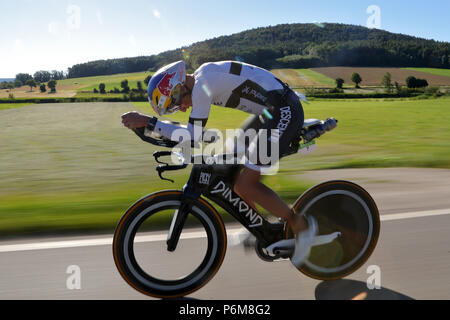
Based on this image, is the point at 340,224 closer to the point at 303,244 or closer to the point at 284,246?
the point at 303,244

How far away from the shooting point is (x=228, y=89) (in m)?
2.87

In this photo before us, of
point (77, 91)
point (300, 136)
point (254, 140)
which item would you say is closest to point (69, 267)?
point (254, 140)

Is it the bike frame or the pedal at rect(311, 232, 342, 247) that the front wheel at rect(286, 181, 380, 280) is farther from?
the bike frame

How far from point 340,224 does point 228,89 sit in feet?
4.43

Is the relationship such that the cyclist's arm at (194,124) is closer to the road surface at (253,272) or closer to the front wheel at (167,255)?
the front wheel at (167,255)

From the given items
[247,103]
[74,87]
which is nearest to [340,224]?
[247,103]

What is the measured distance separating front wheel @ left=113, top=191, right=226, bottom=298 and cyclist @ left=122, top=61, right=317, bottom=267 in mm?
320

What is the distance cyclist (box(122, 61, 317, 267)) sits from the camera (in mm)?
2686

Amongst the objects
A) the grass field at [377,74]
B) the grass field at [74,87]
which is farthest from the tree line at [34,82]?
the grass field at [377,74]

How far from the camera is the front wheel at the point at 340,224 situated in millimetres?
3051

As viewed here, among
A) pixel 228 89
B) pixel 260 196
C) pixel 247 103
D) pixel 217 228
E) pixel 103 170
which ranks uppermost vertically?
pixel 228 89

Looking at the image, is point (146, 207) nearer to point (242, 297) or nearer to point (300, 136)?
point (242, 297)

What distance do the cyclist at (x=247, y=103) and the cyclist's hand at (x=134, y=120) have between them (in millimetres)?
39

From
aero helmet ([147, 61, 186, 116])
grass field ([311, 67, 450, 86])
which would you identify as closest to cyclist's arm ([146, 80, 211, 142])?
aero helmet ([147, 61, 186, 116])
